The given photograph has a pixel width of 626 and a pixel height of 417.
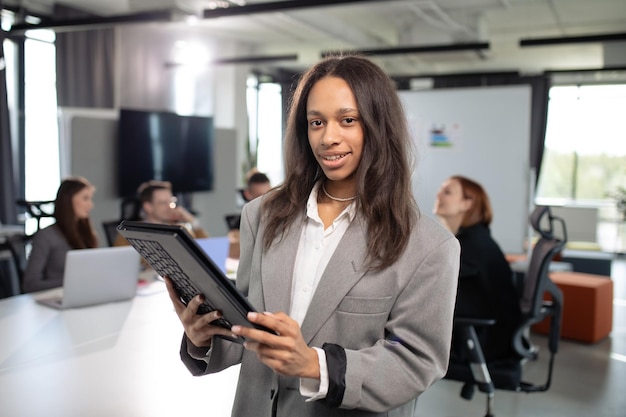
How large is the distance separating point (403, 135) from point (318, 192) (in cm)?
23

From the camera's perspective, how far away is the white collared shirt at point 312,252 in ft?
4.06

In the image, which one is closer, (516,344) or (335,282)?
(335,282)

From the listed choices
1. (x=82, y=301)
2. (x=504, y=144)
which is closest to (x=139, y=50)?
(x=504, y=144)

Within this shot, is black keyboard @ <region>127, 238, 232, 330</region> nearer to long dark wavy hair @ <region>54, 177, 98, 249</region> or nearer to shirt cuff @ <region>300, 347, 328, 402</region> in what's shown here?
shirt cuff @ <region>300, 347, 328, 402</region>

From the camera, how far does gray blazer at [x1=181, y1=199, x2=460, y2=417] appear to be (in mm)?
1113

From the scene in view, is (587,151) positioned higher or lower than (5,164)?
higher

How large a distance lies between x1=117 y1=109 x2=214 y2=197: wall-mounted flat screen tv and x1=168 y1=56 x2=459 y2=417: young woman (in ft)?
18.5

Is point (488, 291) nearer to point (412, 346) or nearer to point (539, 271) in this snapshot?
point (539, 271)

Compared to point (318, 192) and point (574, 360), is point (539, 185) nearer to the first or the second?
point (574, 360)

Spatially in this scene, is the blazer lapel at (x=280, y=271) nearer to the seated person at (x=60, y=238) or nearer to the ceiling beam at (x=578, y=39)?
the seated person at (x=60, y=238)

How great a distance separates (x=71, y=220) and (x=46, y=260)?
13.7 inches

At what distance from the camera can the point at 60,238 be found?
3.68 meters

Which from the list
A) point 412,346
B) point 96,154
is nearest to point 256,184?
point 96,154

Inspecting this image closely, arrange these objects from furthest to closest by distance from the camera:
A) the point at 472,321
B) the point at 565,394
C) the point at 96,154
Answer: the point at 96,154
the point at 565,394
the point at 472,321
